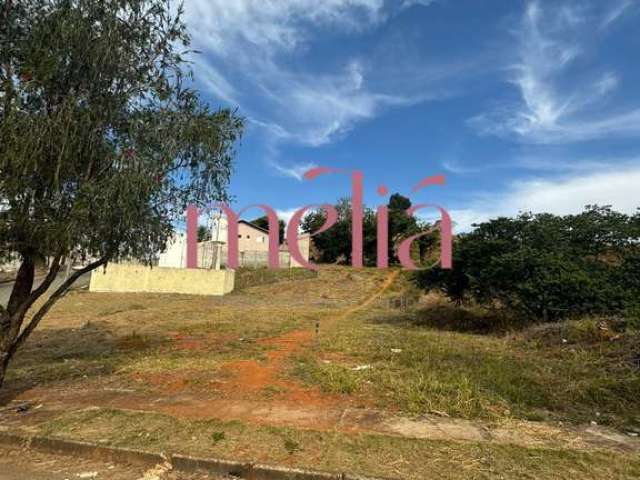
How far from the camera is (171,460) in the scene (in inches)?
166

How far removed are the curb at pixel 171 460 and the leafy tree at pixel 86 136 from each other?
6.92 feet

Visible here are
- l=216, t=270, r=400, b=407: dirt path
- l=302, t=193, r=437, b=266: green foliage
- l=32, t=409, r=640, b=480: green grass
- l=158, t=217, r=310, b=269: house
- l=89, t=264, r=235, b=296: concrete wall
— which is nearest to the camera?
l=32, t=409, r=640, b=480: green grass

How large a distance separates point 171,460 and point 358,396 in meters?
2.80

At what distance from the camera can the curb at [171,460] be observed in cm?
383

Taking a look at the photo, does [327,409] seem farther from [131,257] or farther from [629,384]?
[629,384]

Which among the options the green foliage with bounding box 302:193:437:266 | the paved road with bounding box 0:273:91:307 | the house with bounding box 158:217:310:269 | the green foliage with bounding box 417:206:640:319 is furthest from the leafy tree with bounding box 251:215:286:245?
the green foliage with bounding box 417:206:640:319

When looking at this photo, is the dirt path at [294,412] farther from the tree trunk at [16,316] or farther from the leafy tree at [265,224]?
the leafy tree at [265,224]

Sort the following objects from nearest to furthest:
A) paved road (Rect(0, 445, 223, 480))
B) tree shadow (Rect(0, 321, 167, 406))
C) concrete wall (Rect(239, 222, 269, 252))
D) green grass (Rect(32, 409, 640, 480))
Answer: green grass (Rect(32, 409, 640, 480)) → paved road (Rect(0, 445, 223, 480)) → tree shadow (Rect(0, 321, 167, 406)) → concrete wall (Rect(239, 222, 269, 252))

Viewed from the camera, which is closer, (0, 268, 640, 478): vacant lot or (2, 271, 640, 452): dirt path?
(0, 268, 640, 478): vacant lot

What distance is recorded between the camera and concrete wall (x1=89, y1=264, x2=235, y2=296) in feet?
88.2

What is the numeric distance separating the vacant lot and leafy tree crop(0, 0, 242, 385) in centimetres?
215

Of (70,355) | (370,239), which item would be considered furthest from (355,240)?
(70,355)

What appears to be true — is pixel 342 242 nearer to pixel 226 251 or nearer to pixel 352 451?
pixel 226 251

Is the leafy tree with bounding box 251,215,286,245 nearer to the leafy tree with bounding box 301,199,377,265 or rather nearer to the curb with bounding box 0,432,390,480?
the leafy tree with bounding box 301,199,377,265
